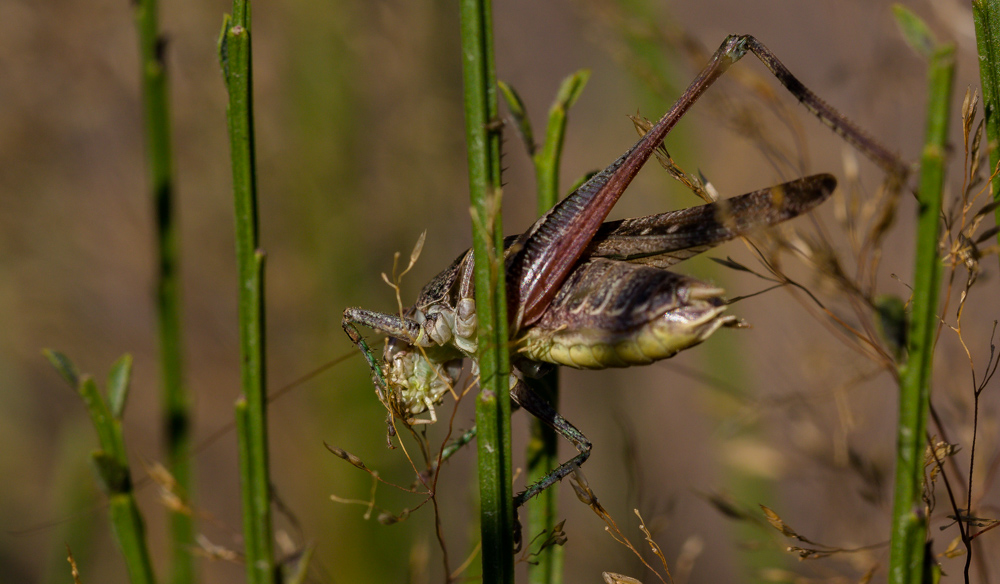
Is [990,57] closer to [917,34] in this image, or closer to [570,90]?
[917,34]

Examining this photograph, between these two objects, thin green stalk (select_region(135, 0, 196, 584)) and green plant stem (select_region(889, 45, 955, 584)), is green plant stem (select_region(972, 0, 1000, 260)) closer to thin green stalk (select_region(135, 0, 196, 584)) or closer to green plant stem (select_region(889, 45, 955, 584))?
green plant stem (select_region(889, 45, 955, 584))

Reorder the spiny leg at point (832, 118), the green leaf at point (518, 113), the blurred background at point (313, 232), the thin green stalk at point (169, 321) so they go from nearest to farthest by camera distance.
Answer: the spiny leg at point (832, 118)
the green leaf at point (518, 113)
the thin green stalk at point (169, 321)
the blurred background at point (313, 232)

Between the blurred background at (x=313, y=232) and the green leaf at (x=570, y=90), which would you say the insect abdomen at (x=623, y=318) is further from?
the blurred background at (x=313, y=232)

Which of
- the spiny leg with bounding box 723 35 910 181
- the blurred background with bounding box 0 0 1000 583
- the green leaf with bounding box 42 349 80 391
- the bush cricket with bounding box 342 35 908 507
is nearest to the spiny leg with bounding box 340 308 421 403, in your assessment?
the bush cricket with bounding box 342 35 908 507

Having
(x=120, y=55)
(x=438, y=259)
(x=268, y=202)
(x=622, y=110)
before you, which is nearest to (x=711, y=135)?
(x=622, y=110)

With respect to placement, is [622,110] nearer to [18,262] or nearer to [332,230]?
[332,230]

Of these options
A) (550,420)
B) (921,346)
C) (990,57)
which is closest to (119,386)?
(550,420)

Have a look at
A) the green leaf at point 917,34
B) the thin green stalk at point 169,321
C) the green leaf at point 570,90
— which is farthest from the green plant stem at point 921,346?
the thin green stalk at point 169,321
